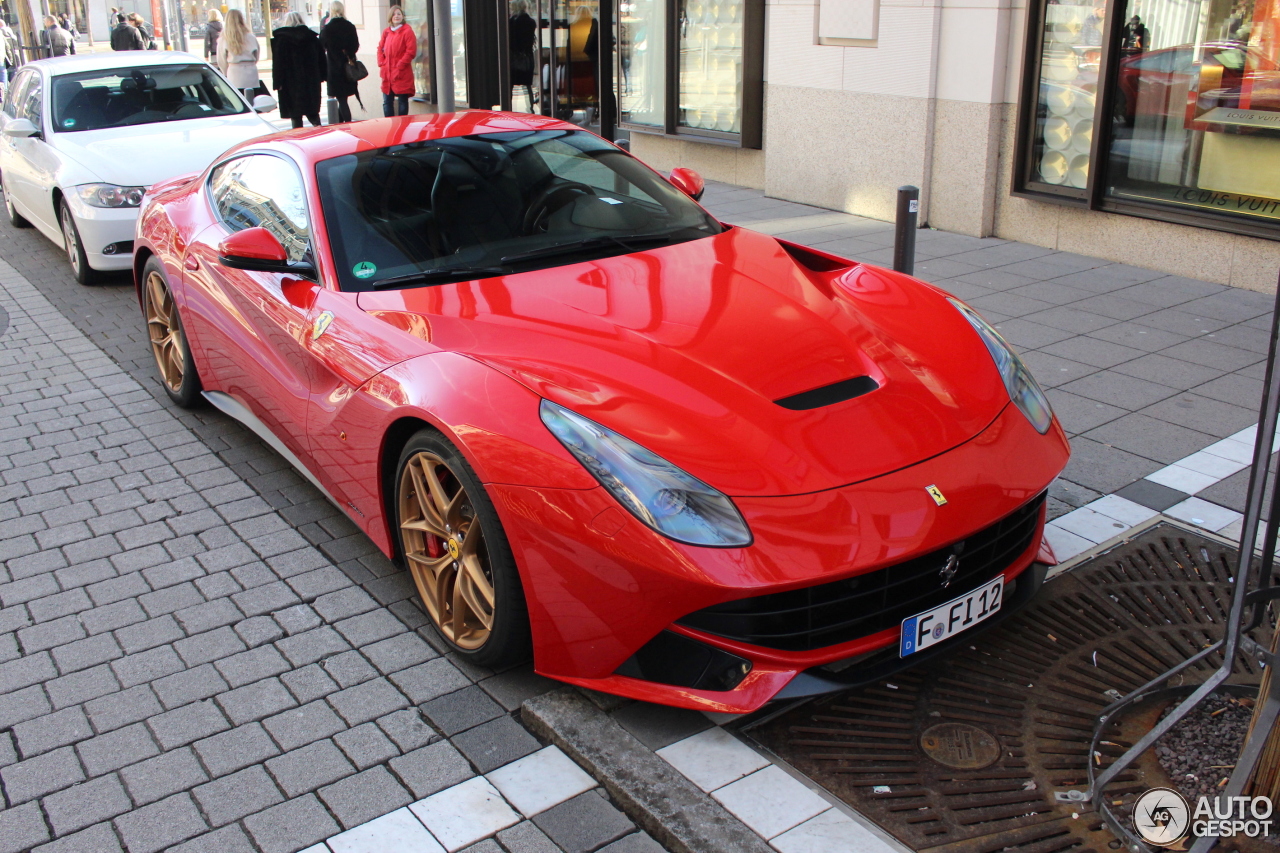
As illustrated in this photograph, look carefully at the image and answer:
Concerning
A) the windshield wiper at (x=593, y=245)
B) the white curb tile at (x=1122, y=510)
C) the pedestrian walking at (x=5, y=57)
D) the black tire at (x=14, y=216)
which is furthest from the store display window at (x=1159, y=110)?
the pedestrian walking at (x=5, y=57)

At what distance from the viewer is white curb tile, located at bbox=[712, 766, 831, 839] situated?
272 cm

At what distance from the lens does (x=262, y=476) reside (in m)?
4.95

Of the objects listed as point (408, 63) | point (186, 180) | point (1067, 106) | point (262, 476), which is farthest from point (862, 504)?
point (408, 63)

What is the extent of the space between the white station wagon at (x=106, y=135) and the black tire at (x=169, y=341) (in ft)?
8.02

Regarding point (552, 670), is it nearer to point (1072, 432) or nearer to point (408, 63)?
point (1072, 432)

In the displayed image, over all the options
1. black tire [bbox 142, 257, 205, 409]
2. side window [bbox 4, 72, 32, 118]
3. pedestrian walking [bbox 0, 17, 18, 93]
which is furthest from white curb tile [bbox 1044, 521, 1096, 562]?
pedestrian walking [bbox 0, 17, 18, 93]

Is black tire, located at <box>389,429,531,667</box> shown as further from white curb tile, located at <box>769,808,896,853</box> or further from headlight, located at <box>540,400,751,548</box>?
white curb tile, located at <box>769,808,896,853</box>

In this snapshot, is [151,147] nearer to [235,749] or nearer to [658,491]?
[235,749]

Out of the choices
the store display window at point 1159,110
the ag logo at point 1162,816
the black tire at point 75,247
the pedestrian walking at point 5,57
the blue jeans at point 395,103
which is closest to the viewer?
the ag logo at point 1162,816

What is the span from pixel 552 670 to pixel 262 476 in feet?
7.74

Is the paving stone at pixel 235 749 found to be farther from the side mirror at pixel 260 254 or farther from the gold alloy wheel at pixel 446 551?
the side mirror at pixel 260 254

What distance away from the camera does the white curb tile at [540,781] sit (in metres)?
2.87

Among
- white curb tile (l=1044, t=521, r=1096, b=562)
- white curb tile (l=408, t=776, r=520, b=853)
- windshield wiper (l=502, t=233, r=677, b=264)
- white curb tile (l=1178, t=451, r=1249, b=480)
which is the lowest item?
white curb tile (l=408, t=776, r=520, b=853)

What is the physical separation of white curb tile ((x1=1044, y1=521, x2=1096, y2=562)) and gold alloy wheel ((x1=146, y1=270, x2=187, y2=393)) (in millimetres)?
4002
